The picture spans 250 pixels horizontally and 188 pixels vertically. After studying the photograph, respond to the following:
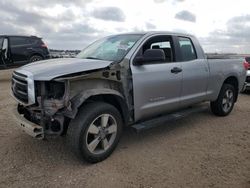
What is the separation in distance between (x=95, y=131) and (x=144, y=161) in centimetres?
87

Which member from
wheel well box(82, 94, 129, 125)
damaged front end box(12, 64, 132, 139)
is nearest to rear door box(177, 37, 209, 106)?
wheel well box(82, 94, 129, 125)

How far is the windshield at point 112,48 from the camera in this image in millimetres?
4477

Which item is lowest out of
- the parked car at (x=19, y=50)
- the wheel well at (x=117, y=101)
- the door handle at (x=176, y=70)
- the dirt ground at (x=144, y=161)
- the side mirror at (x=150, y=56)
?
the dirt ground at (x=144, y=161)

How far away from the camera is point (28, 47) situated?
13234 mm

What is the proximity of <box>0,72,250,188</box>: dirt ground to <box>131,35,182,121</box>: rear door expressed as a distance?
1.92 ft

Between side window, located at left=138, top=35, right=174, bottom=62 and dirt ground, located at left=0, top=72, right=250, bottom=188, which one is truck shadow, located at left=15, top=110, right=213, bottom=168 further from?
side window, located at left=138, top=35, right=174, bottom=62

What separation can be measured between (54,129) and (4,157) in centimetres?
102

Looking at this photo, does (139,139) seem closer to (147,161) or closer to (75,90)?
(147,161)

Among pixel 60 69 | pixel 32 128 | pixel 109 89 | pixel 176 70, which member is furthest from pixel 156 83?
pixel 32 128

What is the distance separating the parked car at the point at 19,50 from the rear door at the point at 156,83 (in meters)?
9.48

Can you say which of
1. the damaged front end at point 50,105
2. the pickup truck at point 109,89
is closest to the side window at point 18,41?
the pickup truck at point 109,89

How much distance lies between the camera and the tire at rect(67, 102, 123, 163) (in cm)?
366

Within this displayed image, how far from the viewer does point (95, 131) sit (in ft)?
12.7

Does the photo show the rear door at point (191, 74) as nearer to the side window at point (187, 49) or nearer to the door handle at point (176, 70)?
the side window at point (187, 49)
